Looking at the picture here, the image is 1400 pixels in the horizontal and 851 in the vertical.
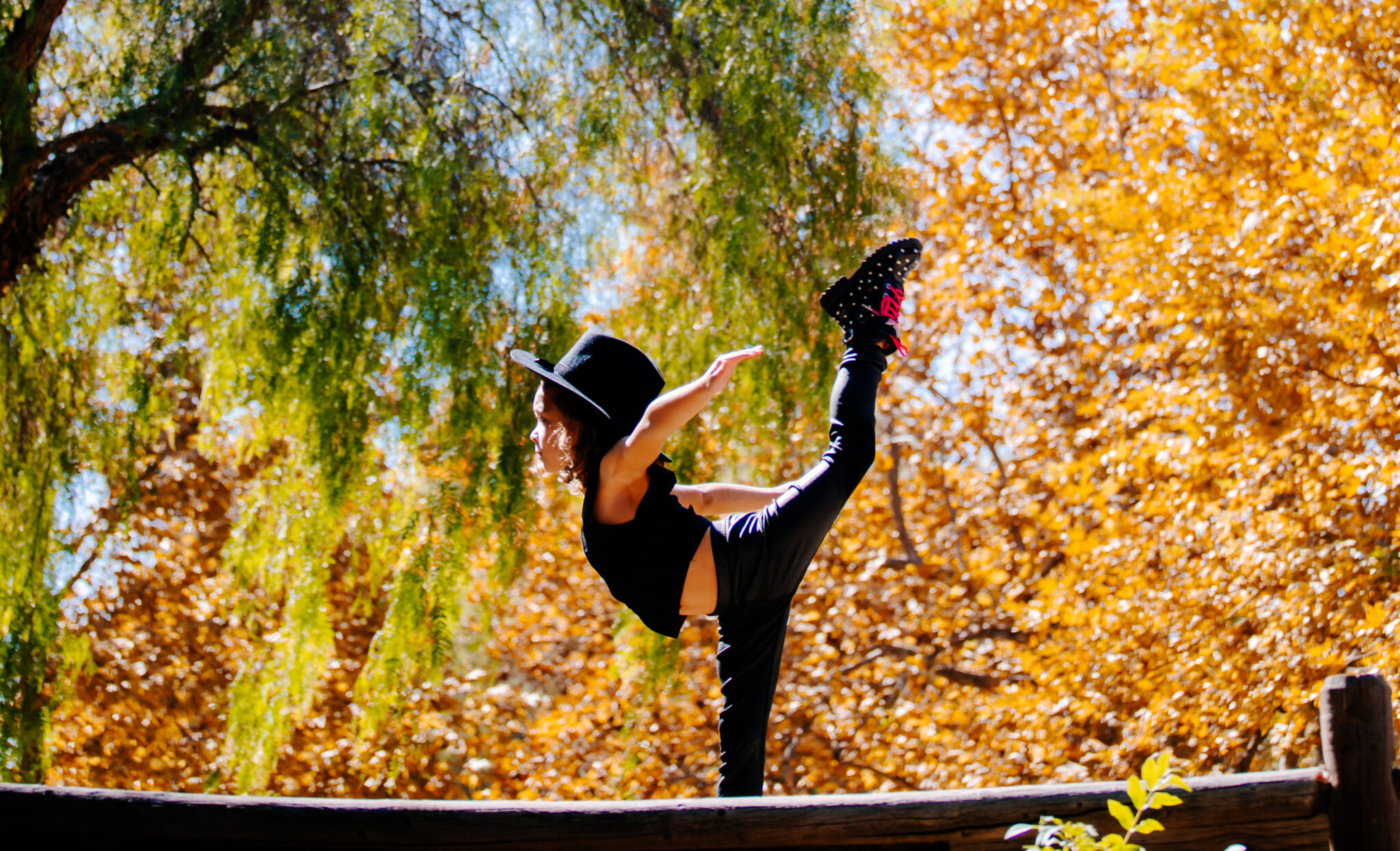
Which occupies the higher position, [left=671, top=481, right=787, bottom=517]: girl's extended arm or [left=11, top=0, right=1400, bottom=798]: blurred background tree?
[left=11, top=0, right=1400, bottom=798]: blurred background tree

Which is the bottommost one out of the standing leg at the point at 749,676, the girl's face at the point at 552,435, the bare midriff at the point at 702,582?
the standing leg at the point at 749,676

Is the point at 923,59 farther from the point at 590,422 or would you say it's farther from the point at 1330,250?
the point at 590,422

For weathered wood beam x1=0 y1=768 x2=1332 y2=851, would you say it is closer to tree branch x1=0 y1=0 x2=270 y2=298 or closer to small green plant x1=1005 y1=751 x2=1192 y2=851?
small green plant x1=1005 y1=751 x2=1192 y2=851

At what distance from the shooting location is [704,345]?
3.88 meters

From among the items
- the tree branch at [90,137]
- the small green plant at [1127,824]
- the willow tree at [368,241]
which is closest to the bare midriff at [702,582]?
the small green plant at [1127,824]

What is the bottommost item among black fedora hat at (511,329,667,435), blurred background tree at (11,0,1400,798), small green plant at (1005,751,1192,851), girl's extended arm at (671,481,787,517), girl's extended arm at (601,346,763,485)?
small green plant at (1005,751,1192,851)

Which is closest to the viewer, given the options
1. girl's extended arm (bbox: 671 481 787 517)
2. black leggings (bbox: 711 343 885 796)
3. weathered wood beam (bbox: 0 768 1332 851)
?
weathered wood beam (bbox: 0 768 1332 851)

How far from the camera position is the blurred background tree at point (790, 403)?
149 inches

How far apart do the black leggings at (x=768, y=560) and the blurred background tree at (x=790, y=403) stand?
1.27 meters

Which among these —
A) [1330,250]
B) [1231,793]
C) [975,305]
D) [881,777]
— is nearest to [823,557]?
[881,777]

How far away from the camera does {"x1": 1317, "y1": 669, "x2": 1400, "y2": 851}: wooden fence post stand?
2.36 meters

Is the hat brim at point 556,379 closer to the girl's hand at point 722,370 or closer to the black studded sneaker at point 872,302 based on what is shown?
the girl's hand at point 722,370

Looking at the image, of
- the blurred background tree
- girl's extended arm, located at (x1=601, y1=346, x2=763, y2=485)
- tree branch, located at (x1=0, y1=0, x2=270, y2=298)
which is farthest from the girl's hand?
tree branch, located at (x1=0, y1=0, x2=270, y2=298)

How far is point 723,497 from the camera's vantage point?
2.62m
